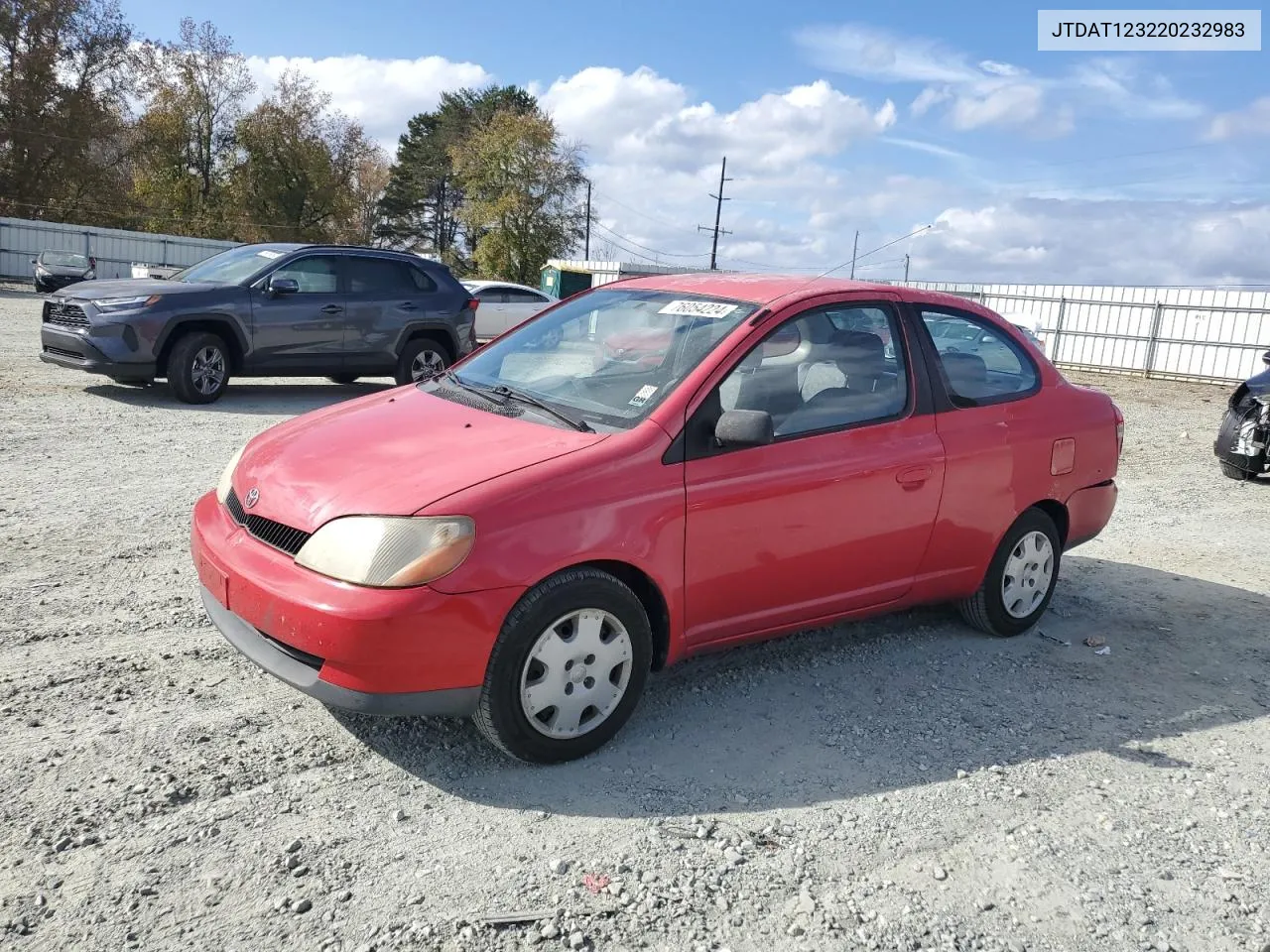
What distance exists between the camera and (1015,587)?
5.08m

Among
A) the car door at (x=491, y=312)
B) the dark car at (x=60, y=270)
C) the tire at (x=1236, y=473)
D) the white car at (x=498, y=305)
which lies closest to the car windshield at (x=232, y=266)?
the white car at (x=498, y=305)

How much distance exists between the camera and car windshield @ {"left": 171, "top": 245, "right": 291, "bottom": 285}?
35.2ft

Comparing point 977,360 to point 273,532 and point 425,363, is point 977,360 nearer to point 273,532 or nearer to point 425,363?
point 273,532

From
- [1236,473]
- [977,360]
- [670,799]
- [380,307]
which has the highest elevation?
[977,360]

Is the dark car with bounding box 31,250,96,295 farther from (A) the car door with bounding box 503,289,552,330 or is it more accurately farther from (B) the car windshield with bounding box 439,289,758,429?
(B) the car windshield with bounding box 439,289,758,429

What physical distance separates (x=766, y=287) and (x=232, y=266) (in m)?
8.39

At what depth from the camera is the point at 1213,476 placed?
1046 cm

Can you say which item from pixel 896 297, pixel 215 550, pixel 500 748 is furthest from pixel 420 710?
pixel 896 297

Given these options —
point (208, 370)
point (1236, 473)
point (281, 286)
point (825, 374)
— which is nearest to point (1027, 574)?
point (825, 374)

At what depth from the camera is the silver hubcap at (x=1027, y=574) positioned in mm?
5035

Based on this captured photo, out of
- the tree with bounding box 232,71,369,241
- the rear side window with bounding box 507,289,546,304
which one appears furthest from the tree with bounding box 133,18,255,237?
the rear side window with bounding box 507,289,546,304

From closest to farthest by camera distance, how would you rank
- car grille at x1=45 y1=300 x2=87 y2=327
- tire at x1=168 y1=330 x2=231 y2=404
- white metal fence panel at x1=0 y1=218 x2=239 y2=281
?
1. car grille at x1=45 y1=300 x2=87 y2=327
2. tire at x1=168 y1=330 x2=231 y2=404
3. white metal fence panel at x1=0 y1=218 x2=239 y2=281

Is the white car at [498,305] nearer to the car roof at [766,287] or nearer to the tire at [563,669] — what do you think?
the car roof at [766,287]

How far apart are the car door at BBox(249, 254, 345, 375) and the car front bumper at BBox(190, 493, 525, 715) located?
803 centimetres
